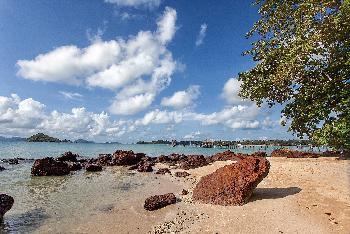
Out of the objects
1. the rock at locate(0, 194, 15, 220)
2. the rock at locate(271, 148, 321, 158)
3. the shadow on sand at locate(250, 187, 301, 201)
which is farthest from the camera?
the rock at locate(271, 148, 321, 158)

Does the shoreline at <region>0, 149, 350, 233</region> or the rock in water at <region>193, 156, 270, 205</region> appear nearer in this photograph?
the shoreline at <region>0, 149, 350, 233</region>

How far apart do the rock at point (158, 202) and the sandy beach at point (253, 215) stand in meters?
0.29

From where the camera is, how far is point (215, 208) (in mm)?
14406

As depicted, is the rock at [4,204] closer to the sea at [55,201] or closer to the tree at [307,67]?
the sea at [55,201]

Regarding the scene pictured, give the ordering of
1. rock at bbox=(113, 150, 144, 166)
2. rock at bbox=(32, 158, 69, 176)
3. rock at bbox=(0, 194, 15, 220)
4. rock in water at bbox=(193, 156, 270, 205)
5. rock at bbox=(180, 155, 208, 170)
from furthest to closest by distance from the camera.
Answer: rock at bbox=(113, 150, 144, 166) < rock at bbox=(180, 155, 208, 170) < rock at bbox=(32, 158, 69, 176) < rock in water at bbox=(193, 156, 270, 205) < rock at bbox=(0, 194, 15, 220)

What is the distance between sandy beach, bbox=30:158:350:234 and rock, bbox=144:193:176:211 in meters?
0.29

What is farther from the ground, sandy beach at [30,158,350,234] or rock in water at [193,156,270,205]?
rock in water at [193,156,270,205]

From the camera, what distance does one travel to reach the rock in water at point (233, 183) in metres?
15.0

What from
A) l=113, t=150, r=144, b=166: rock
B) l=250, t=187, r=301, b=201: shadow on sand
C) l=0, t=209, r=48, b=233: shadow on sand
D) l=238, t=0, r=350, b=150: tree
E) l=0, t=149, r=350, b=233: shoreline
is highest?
l=238, t=0, r=350, b=150: tree

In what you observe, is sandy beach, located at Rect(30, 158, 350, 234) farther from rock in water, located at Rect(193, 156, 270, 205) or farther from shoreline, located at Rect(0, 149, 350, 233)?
rock in water, located at Rect(193, 156, 270, 205)

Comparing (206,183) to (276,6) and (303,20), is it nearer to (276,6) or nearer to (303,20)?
(303,20)

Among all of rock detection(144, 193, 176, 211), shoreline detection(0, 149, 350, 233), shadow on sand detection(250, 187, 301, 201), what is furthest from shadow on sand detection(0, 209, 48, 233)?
shadow on sand detection(250, 187, 301, 201)

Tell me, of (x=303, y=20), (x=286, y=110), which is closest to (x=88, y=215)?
(x=286, y=110)

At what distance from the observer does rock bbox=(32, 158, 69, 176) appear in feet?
99.2
